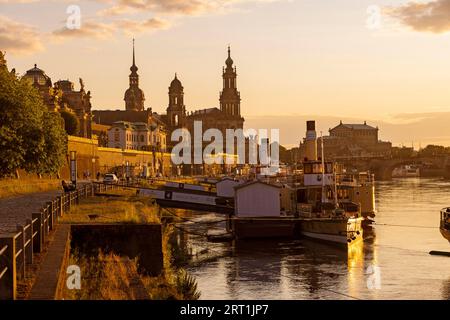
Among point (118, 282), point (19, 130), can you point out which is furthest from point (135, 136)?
point (118, 282)

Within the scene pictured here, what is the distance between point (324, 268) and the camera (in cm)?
3706

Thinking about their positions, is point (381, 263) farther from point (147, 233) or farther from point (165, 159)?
point (165, 159)

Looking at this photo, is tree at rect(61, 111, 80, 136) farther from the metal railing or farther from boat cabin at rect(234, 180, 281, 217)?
the metal railing

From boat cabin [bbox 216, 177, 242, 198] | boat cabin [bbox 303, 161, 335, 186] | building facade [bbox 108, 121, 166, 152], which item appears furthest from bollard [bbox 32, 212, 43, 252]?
building facade [bbox 108, 121, 166, 152]

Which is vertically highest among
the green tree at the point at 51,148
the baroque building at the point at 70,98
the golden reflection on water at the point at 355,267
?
the baroque building at the point at 70,98

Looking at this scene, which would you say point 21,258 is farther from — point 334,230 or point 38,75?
point 38,75

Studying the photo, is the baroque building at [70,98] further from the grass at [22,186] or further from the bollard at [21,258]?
the bollard at [21,258]

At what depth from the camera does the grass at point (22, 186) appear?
4865 cm

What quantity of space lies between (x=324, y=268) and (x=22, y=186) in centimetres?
2646

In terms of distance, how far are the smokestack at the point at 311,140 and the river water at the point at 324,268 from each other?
542 inches

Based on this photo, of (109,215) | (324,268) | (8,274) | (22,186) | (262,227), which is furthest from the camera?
(22,186)

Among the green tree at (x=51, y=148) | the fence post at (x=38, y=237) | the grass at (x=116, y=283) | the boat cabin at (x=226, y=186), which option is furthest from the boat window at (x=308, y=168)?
the fence post at (x=38, y=237)
